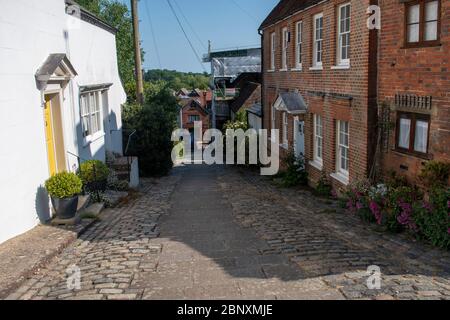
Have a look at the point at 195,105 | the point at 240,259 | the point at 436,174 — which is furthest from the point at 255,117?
the point at 195,105

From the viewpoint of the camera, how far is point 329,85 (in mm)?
13297

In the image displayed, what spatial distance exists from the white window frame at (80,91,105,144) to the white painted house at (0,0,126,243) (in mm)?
30

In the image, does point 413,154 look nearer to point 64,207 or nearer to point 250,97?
point 64,207

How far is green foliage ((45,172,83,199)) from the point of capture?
9336mm

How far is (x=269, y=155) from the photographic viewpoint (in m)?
22.1

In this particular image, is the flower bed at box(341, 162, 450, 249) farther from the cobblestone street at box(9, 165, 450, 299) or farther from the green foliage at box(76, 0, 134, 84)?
the green foliage at box(76, 0, 134, 84)

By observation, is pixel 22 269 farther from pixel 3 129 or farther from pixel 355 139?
pixel 355 139

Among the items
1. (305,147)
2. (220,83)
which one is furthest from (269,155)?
(220,83)

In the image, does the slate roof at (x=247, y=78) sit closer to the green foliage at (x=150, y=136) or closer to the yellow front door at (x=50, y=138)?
the green foliage at (x=150, y=136)

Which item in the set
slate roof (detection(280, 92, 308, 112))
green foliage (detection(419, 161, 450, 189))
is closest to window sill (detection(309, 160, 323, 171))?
slate roof (detection(280, 92, 308, 112))

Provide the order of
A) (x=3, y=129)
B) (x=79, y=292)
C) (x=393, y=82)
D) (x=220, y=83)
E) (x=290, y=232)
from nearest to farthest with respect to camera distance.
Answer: (x=79, y=292) → (x=3, y=129) → (x=290, y=232) → (x=393, y=82) → (x=220, y=83)

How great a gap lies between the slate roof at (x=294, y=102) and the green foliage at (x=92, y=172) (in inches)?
255

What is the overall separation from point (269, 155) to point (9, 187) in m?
15.2

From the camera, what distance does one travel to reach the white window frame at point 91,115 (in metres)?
13.7
